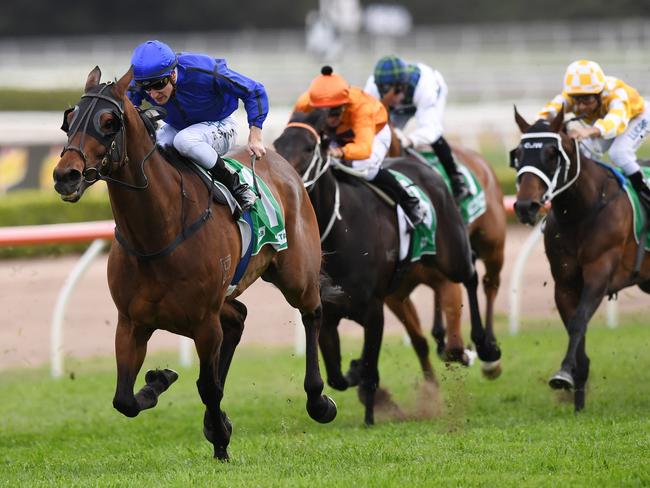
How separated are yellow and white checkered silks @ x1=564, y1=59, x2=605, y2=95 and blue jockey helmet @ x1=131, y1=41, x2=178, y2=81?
2.92m

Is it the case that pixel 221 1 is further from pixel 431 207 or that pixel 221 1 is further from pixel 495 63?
pixel 431 207

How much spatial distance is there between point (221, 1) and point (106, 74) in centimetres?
1575

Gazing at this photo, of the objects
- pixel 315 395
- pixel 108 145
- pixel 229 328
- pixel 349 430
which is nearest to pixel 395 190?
pixel 349 430

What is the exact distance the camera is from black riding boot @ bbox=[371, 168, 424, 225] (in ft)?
24.0

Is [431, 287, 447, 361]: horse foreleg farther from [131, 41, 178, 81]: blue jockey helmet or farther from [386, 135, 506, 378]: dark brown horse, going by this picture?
[131, 41, 178, 81]: blue jockey helmet

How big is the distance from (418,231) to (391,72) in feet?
4.67

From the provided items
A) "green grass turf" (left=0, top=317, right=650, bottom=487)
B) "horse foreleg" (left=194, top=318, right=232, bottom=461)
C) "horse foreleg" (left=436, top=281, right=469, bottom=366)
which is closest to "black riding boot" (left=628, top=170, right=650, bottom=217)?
"green grass turf" (left=0, top=317, right=650, bottom=487)

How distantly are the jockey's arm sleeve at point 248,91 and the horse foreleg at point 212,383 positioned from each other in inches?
40.0

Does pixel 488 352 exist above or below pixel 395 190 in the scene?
below

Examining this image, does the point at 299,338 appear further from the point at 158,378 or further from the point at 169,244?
the point at 169,244

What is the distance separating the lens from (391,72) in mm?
8406

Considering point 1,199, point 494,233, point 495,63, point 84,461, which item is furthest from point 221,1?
point 84,461

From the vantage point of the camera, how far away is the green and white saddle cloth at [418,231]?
730 centimetres

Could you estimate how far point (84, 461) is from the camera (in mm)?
5824
